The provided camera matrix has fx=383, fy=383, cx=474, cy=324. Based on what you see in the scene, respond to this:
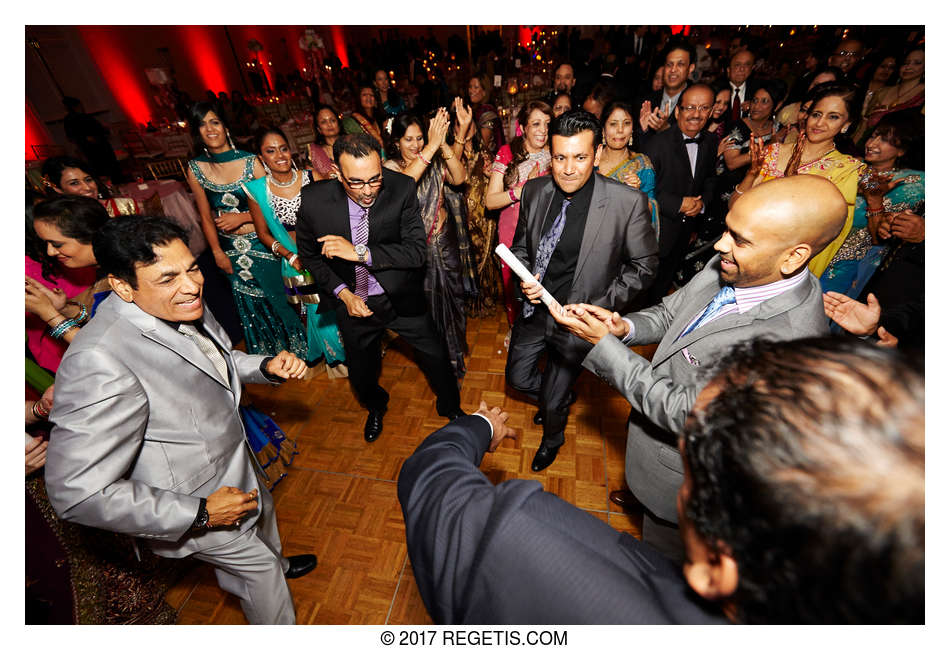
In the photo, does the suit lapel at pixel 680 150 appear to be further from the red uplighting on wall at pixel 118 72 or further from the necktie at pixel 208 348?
the red uplighting on wall at pixel 118 72

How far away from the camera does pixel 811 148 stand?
7.27 feet

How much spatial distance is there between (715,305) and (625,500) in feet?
4.03

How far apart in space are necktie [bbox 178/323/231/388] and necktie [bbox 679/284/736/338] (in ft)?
5.18

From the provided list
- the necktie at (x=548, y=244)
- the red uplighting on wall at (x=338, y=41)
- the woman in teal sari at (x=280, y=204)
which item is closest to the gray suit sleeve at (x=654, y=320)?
the necktie at (x=548, y=244)

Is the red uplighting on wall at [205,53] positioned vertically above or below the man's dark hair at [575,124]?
above

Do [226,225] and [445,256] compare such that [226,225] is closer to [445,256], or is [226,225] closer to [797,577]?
[445,256]

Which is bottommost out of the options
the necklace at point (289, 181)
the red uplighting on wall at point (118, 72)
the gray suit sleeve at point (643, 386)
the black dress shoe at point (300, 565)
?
the black dress shoe at point (300, 565)

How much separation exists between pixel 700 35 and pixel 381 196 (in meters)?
8.82

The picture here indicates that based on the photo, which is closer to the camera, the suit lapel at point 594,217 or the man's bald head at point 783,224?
the man's bald head at point 783,224

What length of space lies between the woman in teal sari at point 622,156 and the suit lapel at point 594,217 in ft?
2.64

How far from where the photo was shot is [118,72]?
332 inches

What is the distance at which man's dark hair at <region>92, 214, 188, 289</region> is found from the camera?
1062mm

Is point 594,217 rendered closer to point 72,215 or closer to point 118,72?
point 72,215

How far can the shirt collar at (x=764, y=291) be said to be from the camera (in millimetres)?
1104
